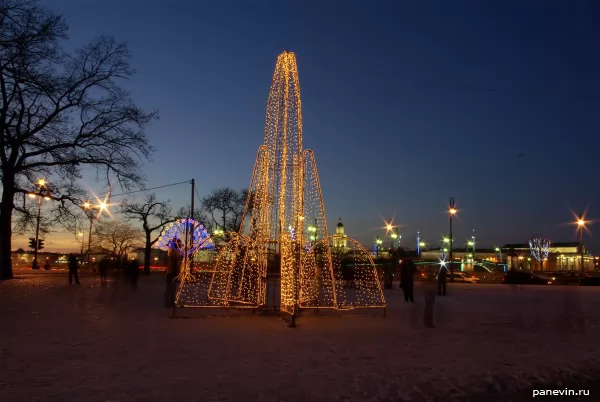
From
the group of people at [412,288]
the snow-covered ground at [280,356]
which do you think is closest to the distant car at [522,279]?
the group of people at [412,288]

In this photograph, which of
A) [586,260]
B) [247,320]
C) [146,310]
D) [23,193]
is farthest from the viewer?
[586,260]

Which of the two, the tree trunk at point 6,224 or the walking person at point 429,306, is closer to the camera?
the walking person at point 429,306

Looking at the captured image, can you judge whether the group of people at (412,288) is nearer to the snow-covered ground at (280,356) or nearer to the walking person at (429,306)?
the walking person at (429,306)

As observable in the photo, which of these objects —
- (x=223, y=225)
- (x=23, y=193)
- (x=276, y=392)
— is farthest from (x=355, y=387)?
(x=223, y=225)

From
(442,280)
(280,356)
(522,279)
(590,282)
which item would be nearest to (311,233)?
(280,356)

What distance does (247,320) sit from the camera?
526 inches

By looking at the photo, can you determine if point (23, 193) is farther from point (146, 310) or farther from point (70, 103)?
point (146, 310)

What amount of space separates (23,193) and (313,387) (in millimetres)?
25449

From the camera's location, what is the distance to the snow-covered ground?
661 cm

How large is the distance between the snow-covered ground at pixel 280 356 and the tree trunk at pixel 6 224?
49.2ft

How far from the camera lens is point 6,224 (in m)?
28.4

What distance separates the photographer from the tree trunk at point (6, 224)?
27.6m

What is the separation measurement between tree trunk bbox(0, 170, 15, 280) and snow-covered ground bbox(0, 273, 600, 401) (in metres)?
15.0

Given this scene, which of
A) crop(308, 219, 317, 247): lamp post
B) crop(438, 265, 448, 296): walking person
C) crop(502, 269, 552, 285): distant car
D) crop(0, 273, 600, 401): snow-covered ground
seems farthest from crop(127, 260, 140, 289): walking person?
crop(502, 269, 552, 285): distant car
